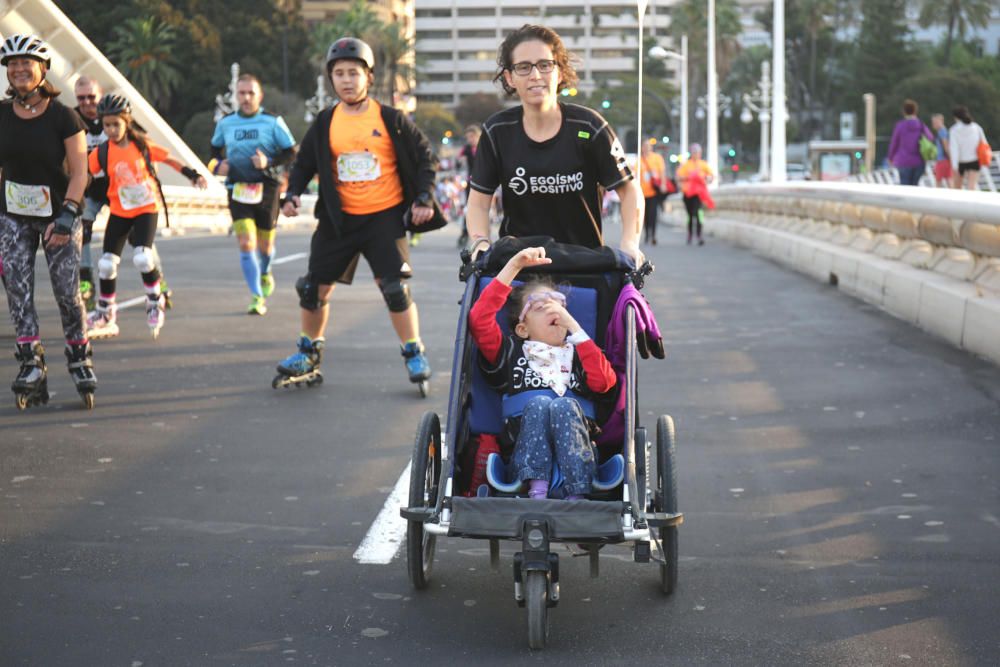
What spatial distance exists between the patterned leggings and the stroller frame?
384cm

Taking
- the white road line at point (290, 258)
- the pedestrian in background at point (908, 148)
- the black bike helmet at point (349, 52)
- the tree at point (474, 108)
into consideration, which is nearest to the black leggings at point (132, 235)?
the black bike helmet at point (349, 52)

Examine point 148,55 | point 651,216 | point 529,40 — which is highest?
point 148,55

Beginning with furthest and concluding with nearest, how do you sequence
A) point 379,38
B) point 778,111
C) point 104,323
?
point 379,38 < point 778,111 < point 104,323

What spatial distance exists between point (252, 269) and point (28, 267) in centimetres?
502

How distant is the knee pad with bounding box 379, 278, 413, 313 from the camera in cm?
952

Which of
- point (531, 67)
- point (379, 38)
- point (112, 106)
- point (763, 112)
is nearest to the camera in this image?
point (531, 67)

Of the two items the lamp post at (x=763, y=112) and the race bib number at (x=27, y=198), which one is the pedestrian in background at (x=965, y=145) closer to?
the race bib number at (x=27, y=198)

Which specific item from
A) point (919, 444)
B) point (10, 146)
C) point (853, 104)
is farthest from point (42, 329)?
point (853, 104)

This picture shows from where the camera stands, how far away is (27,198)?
28.4ft

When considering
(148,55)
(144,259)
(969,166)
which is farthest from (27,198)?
(148,55)

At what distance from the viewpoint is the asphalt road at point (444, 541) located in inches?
188

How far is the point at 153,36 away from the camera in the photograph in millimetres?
94750

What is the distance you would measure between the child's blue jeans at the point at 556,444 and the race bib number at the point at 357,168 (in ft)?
14.8

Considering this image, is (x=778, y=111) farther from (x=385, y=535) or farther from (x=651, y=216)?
(x=385, y=535)
